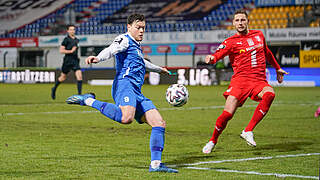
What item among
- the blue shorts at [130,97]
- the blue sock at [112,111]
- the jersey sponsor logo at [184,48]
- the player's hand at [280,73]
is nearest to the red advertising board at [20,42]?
the jersey sponsor logo at [184,48]

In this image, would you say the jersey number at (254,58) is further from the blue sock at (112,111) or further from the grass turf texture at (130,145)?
the blue sock at (112,111)

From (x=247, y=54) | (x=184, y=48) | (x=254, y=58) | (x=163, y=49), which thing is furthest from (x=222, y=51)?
(x=163, y=49)

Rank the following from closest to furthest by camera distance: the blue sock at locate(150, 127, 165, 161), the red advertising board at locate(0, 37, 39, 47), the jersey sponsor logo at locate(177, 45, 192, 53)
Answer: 1. the blue sock at locate(150, 127, 165, 161)
2. the jersey sponsor logo at locate(177, 45, 192, 53)
3. the red advertising board at locate(0, 37, 39, 47)

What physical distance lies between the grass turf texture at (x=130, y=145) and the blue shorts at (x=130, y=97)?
0.66m

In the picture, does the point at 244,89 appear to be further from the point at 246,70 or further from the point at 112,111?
the point at 112,111

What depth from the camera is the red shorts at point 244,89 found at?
26.6ft

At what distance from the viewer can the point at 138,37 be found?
6570 mm

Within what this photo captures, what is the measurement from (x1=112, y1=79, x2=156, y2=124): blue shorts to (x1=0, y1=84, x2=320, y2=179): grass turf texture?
66cm

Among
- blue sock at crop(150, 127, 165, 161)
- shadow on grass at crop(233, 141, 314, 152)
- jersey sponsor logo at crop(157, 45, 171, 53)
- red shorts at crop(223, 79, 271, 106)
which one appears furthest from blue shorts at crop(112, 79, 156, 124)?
jersey sponsor logo at crop(157, 45, 171, 53)

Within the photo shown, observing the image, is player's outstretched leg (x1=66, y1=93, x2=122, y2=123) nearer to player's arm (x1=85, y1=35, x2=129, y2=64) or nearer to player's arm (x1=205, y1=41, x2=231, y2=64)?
player's arm (x1=85, y1=35, x2=129, y2=64)

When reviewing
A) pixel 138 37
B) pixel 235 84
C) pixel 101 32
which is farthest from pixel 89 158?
pixel 101 32

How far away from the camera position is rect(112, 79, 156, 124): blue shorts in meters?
6.39

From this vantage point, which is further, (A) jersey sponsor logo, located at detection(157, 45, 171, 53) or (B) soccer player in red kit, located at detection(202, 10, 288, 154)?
(A) jersey sponsor logo, located at detection(157, 45, 171, 53)

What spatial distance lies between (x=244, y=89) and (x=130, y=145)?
6.16 feet
